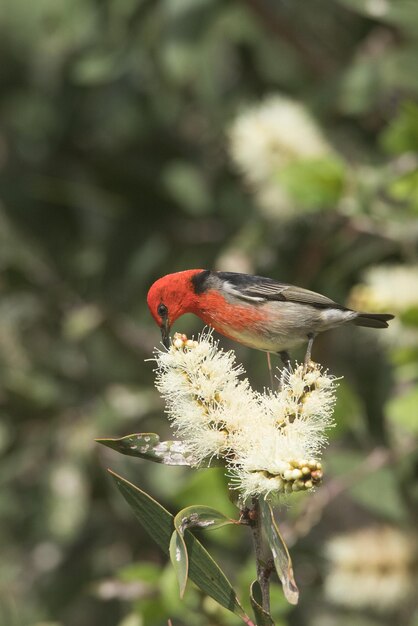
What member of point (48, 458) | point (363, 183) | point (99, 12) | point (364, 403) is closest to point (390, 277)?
point (363, 183)

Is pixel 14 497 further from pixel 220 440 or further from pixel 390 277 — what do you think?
pixel 220 440

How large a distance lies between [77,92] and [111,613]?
217cm

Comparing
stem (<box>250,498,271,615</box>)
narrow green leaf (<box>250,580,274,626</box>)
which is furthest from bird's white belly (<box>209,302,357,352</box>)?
narrow green leaf (<box>250,580,274,626</box>)

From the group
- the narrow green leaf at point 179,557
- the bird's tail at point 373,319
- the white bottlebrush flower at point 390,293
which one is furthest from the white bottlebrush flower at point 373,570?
the narrow green leaf at point 179,557

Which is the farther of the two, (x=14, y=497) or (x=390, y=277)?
(x=14, y=497)

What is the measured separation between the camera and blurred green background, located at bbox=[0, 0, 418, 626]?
133 inches

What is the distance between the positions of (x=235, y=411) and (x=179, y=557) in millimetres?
205

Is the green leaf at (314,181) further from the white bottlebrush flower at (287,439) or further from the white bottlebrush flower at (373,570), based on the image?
the white bottlebrush flower at (287,439)

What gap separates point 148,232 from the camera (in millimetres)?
4250

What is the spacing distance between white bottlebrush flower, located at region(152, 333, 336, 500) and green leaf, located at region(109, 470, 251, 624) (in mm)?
95

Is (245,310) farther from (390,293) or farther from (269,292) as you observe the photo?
(390,293)

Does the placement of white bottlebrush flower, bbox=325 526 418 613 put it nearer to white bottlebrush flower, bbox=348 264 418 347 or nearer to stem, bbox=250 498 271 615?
white bottlebrush flower, bbox=348 264 418 347

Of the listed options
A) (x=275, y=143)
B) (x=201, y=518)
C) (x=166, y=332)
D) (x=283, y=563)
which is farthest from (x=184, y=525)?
(x=275, y=143)

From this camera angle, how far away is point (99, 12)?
382 cm
